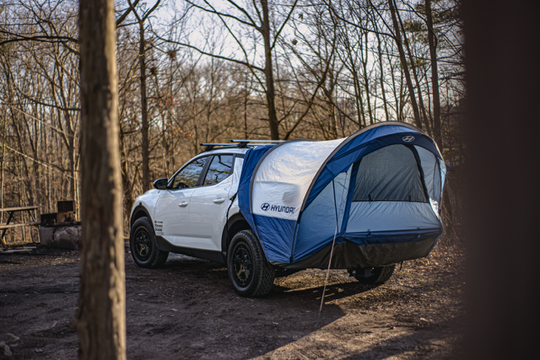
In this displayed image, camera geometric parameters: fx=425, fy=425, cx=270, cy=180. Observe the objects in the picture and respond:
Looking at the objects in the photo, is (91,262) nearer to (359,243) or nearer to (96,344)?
(96,344)

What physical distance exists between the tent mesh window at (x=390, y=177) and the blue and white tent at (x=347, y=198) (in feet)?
0.05

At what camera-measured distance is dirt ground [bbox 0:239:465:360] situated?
3963mm

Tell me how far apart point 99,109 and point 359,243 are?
366 centimetres

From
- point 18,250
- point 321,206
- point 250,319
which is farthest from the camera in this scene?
point 18,250

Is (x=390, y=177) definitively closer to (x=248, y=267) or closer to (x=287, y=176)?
(x=287, y=176)

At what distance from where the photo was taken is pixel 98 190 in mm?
2365

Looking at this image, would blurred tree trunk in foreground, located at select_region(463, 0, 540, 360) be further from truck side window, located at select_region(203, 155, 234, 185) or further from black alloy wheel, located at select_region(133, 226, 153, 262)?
black alloy wheel, located at select_region(133, 226, 153, 262)

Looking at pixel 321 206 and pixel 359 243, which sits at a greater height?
pixel 321 206

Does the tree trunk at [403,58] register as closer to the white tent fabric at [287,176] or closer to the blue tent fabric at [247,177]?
the white tent fabric at [287,176]

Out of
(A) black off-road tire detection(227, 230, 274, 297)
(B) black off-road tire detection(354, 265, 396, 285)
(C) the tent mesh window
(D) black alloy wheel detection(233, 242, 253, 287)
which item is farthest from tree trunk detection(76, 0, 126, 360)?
(B) black off-road tire detection(354, 265, 396, 285)

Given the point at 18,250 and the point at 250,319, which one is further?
the point at 18,250

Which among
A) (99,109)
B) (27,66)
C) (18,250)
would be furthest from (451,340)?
(27,66)

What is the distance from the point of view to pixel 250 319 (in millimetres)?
4949

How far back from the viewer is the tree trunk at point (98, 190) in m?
2.36
